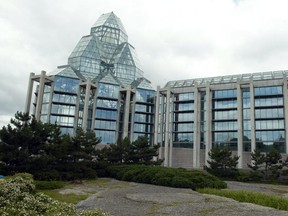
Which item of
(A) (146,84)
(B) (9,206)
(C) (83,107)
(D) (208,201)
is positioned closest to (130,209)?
(D) (208,201)

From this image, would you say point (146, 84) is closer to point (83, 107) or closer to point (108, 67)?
point (108, 67)

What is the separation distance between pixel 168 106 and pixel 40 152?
4768 cm

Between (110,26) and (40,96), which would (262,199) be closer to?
(40,96)

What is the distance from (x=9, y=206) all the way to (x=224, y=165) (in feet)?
142

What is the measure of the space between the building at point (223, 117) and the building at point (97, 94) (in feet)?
26.9

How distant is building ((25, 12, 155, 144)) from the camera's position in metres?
77.1

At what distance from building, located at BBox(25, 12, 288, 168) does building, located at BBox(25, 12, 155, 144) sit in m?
0.26

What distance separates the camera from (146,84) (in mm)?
88375

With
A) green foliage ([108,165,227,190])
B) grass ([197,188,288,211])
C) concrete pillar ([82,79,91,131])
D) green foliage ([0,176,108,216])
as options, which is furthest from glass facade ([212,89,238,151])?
green foliage ([0,176,108,216])

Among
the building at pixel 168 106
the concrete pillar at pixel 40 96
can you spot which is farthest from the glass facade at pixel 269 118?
the concrete pillar at pixel 40 96

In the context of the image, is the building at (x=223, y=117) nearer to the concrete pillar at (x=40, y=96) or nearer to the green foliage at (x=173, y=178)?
the concrete pillar at (x=40, y=96)

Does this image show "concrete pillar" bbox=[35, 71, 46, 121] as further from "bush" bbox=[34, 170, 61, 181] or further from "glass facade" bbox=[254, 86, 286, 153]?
"glass facade" bbox=[254, 86, 286, 153]

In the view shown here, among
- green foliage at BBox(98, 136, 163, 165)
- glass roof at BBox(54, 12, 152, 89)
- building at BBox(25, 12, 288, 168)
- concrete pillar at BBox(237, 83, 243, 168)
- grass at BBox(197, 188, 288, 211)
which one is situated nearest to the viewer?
grass at BBox(197, 188, 288, 211)

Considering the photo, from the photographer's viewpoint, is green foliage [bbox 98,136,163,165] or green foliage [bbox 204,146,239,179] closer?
green foliage [bbox 98,136,163,165]
